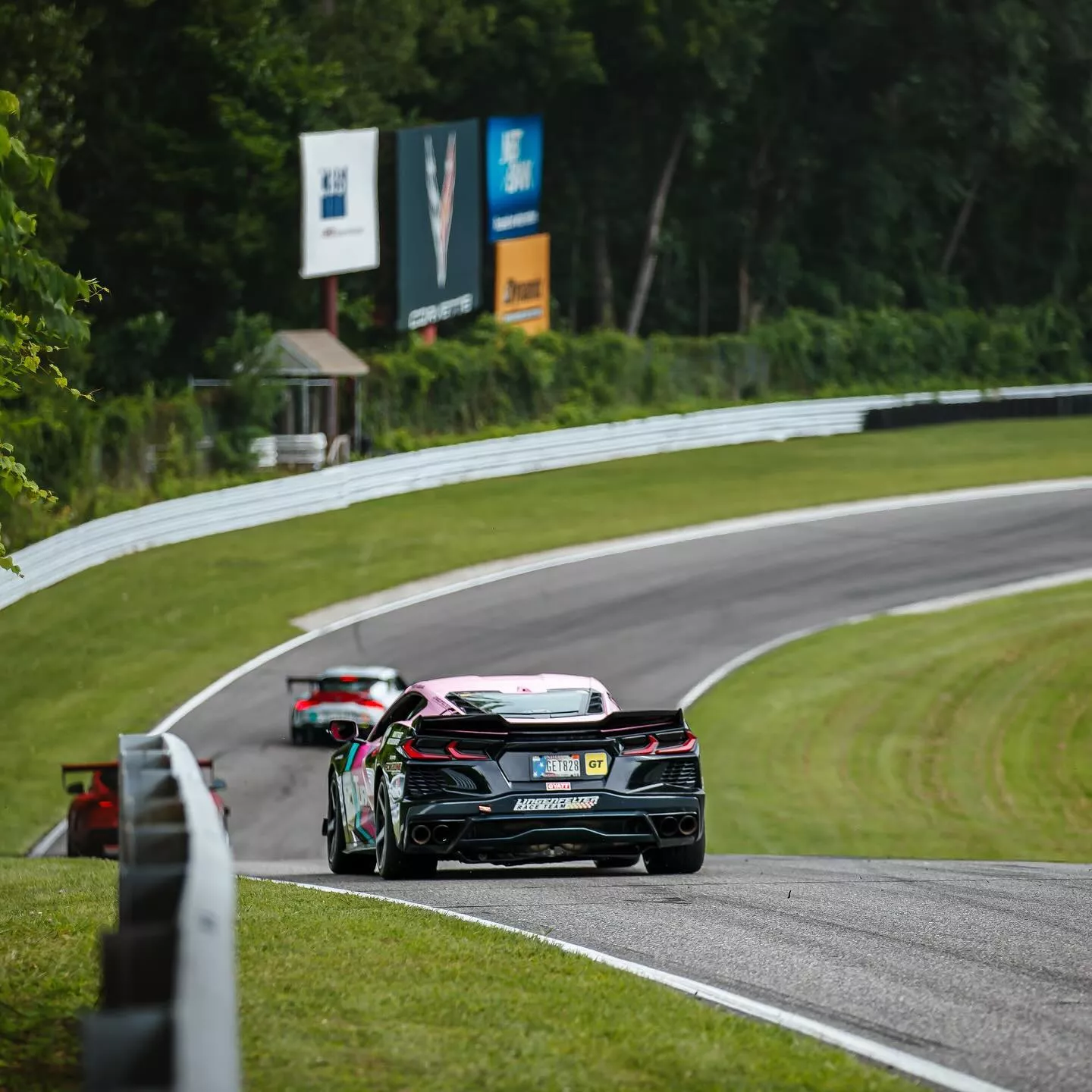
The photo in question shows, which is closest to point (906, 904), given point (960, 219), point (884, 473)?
point (884, 473)

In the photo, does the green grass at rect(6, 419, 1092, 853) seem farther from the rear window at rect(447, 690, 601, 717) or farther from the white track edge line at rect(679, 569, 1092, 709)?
the rear window at rect(447, 690, 601, 717)

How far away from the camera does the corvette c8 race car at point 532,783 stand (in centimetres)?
1194

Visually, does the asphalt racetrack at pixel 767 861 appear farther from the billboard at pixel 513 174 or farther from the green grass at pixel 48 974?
the billboard at pixel 513 174

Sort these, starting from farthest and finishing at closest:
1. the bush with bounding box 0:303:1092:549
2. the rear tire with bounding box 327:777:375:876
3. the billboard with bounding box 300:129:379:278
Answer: the billboard with bounding box 300:129:379:278 < the bush with bounding box 0:303:1092:549 < the rear tire with bounding box 327:777:375:876

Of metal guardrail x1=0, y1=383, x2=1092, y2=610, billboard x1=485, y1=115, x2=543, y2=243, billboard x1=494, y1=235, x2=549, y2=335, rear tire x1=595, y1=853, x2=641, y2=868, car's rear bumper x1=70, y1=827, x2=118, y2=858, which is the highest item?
billboard x1=485, y1=115, x2=543, y2=243

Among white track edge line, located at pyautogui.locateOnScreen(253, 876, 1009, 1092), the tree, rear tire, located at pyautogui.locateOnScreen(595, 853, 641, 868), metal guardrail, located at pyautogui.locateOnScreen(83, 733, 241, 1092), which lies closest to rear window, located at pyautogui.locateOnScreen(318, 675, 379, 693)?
rear tire, located at pyautogui.locateOnScreen(595, 853, 641, 868)

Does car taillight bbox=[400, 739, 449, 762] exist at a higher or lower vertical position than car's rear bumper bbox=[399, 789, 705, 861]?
higher

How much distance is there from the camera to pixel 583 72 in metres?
67.6

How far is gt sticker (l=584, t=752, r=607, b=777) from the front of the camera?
475 inches

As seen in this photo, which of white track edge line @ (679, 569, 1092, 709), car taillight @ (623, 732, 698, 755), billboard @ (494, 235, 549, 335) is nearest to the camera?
car taillight @ (623, 732, 698, 755)

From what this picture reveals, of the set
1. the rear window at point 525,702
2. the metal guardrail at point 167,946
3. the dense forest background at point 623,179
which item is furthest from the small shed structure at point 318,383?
the metal guardrail at point 167,946

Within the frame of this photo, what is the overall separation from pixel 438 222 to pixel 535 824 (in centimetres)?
3999

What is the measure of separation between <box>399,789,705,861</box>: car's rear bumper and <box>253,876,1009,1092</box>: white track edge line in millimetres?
2603

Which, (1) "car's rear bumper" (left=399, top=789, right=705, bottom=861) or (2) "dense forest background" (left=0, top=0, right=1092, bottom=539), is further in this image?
(2) "dense forest background" (left=0, top=0, right=1092, bottom=539)
